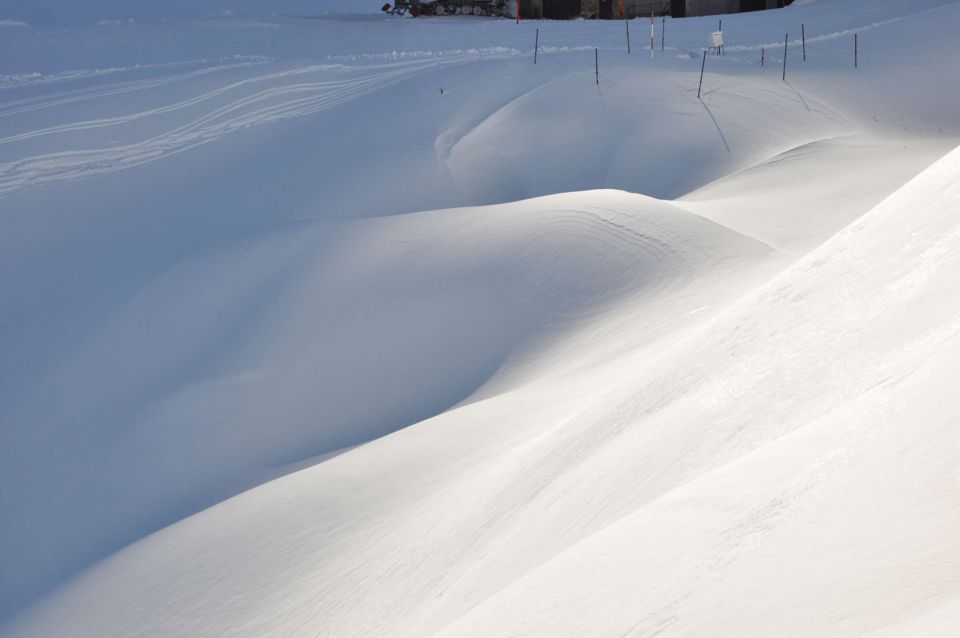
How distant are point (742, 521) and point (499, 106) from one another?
1359 cm

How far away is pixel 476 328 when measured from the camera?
9648 mm

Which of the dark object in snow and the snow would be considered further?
the dark object in snow

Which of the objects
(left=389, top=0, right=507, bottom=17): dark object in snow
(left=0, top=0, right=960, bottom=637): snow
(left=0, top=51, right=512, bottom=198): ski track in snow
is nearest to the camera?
(left=0, top=0, right=960, bottom=637): snow

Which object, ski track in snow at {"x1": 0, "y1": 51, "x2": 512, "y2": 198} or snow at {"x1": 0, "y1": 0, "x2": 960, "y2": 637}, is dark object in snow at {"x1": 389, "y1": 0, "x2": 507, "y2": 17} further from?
ski track in snow at {"x1": 0, "y1": 51, "x2": 512, "y2": 198}

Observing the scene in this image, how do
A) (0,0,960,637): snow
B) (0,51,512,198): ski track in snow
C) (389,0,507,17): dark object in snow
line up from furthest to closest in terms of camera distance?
(389,0,507,17): dark object in snow, (0,51,512,198): ski track in snow, (0,0,960,637): snow

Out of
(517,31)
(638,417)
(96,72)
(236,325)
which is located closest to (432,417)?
(236,325)

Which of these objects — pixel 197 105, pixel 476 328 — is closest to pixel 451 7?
pixel 197 105

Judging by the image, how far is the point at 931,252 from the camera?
4.19 m

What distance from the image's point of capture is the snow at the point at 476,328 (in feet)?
10.2

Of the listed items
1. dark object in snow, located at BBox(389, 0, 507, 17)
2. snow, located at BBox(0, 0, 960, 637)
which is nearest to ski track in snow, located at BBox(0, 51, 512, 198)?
snow, located at BBox(0, 0, 960, 637)

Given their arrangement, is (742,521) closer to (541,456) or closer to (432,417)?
(541,456)

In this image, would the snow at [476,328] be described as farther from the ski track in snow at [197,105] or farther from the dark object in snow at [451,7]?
the dark object in snow at [451,7]

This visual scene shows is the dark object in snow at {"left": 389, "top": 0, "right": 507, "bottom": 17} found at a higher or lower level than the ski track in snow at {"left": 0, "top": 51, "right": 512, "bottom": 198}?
higher

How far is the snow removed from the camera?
310 centimetres
